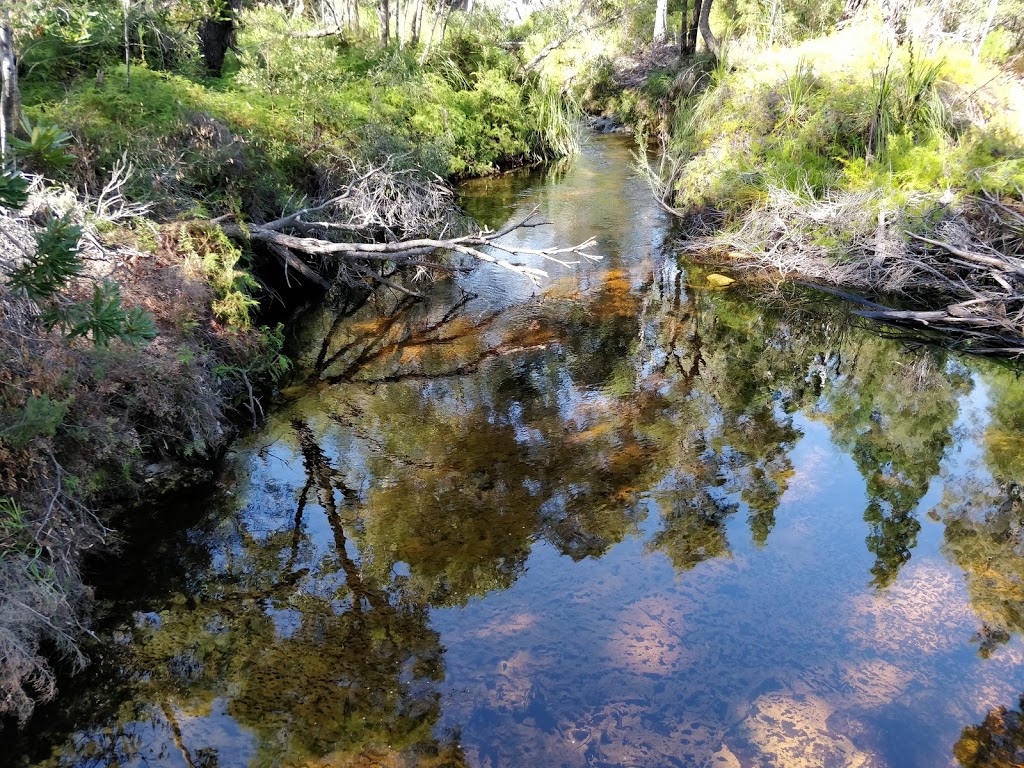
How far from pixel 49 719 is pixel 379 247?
5079mm

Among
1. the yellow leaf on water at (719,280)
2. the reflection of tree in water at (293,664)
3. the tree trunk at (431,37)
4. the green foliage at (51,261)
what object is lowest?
the reflection of tree in water at (293,664)

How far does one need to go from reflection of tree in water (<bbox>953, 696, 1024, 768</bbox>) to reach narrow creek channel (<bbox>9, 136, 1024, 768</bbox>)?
0.7 inches

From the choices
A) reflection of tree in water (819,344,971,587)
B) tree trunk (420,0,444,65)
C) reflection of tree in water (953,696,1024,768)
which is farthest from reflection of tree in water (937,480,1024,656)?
tree trunk (420,0,444,65)

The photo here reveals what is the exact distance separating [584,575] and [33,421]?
3.30 m

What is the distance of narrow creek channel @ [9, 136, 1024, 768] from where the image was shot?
3.68m

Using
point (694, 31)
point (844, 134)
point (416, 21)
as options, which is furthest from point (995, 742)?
point (694, 31)

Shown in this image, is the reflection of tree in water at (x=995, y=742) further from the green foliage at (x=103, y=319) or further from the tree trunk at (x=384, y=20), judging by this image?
the tree trunk at (x=384, y=20)

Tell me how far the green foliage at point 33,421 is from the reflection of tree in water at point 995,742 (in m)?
4.91

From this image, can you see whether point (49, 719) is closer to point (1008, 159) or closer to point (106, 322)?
point (106, 322)

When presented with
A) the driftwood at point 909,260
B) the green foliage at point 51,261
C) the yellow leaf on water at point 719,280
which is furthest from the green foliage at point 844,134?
the green foliage at point 51,261

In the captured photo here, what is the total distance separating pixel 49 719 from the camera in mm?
3658

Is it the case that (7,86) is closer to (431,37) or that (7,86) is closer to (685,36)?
(431,37)

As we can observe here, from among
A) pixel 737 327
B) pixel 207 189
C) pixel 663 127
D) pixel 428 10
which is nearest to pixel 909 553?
pixel 737 327

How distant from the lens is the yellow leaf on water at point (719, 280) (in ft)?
33.8
